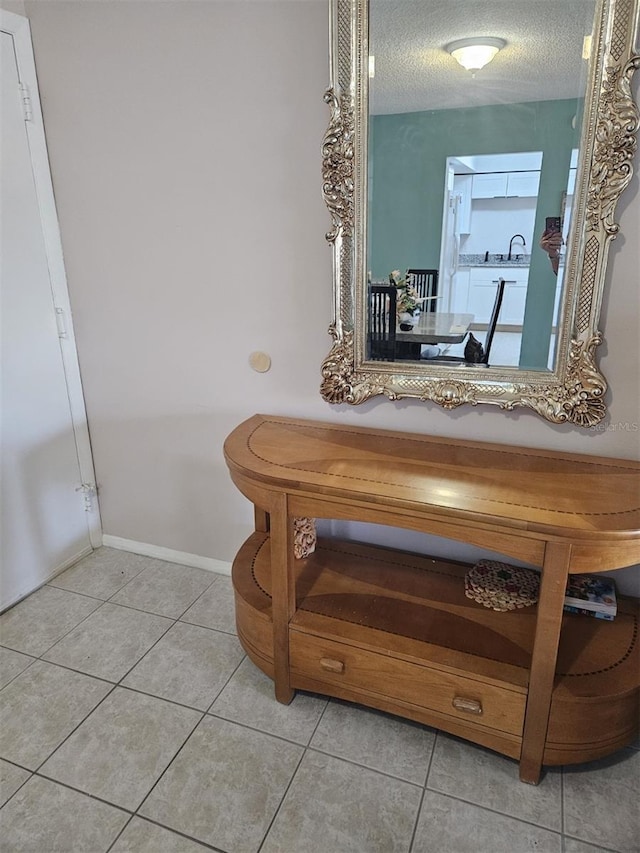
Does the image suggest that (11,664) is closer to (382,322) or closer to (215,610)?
(215,610)

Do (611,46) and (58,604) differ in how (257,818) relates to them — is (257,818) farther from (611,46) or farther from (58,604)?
(611,46)

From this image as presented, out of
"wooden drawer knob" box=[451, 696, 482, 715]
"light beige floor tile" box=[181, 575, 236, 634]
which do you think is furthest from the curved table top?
"light beige floor tile" box=[181, 575, 236, 634]

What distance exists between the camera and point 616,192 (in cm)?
137

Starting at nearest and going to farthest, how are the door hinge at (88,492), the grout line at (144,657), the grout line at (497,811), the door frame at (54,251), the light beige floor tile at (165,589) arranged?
the grout line at (497,811)
the grout line at (144,657)
the door frame at (54,251)
the light beige floor tile at (165,589)
the door hinge at (88,492)

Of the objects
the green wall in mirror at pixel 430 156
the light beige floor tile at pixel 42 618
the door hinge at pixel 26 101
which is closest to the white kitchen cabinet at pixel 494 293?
the green wall in mirror at pixel 430 156

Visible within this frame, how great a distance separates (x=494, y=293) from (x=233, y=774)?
1.51 metres

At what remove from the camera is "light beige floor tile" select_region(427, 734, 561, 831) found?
4.50 feet

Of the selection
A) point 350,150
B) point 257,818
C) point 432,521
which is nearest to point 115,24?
point 350,150

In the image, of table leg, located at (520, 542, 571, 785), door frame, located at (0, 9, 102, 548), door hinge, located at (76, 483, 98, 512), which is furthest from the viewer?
door hinge, located at (76, 483, 98, 512)

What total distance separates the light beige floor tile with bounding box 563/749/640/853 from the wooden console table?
0.30 feet

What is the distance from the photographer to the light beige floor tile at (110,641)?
6.09ft

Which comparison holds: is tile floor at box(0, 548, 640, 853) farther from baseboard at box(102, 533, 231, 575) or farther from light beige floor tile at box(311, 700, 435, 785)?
baseboard at box(102, 533, 231, 575)

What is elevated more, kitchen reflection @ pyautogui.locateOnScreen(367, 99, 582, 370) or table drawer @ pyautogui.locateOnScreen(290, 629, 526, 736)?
kitchen reflection @ pyautogui.locateOnScreen(367, 99, 582, 370)

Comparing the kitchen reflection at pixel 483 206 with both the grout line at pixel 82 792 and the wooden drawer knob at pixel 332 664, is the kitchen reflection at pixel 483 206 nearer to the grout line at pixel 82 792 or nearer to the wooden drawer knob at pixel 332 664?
the wooden drawer knob at pixel 332 664
